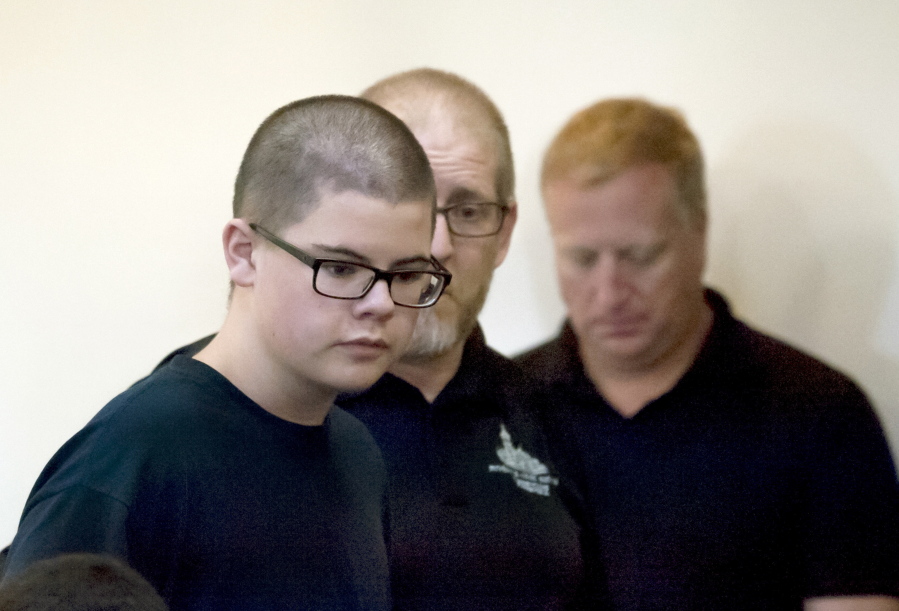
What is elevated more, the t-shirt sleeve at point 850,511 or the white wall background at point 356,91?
the white wall background at point 356,91

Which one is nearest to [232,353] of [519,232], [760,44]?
[519,232]

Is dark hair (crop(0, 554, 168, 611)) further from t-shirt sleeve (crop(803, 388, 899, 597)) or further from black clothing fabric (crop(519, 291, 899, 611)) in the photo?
t-shirt sleeve (crop(803, 388, 899, 597))

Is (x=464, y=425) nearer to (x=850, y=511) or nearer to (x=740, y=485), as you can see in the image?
(x=740, y=485)

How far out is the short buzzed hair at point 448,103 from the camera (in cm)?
91

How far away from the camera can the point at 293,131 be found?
698 millimetres

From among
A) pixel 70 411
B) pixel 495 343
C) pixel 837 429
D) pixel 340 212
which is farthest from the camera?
pixel 495 343

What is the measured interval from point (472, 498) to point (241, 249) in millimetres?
395

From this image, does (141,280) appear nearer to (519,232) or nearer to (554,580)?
(519,232)

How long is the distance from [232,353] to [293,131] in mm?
207

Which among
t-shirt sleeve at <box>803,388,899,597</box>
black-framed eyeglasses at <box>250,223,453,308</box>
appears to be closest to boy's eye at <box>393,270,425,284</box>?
black-framed eyeglasses at <box>250,223,453,308</box>

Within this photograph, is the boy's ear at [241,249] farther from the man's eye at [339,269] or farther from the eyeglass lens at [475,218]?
the eyeglass lens at [475,218]

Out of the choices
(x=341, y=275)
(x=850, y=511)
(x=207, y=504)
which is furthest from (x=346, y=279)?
(x=850, y=511)

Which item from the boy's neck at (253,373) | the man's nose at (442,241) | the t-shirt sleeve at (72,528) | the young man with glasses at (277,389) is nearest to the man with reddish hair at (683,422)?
the man's nose at (442,241)

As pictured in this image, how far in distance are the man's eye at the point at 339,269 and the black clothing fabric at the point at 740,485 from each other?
0.36 metres
